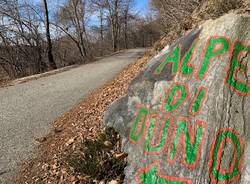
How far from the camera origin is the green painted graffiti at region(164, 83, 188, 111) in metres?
2.59

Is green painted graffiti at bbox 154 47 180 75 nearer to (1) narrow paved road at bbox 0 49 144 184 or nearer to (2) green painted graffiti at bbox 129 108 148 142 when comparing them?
(2) green painted graffiti at bbox 129 108 148 142

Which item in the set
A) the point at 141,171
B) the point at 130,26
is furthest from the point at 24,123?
the point at 130,26

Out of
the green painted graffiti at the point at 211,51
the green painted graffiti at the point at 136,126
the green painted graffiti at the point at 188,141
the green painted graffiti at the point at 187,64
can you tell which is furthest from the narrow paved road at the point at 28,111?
the green painted graffiti at the point at 211,51

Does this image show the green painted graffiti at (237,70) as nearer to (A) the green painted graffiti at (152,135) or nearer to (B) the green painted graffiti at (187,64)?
(B) the green painted graffiti at (187,64)

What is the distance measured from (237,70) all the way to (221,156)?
85 cm

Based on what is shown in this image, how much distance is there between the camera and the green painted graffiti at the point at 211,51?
8.21 feet

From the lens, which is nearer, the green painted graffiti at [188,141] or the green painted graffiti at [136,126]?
the green painted graffiti at [188,141]

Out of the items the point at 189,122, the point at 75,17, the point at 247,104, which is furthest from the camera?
the point at 75,17

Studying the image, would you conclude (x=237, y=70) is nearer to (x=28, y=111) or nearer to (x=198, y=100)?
(x=198, y=100)

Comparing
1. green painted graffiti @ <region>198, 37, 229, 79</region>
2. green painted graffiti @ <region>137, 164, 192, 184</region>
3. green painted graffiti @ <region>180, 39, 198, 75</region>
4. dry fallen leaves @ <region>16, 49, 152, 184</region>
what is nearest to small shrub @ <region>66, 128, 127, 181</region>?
dry fallen leaves @ <region>16, 49, 152, 184</region>

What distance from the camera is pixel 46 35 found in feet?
47.0

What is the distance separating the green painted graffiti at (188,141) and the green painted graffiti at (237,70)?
483 mm

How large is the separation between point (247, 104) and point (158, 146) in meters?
0.95

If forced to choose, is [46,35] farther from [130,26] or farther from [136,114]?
[130,26]
